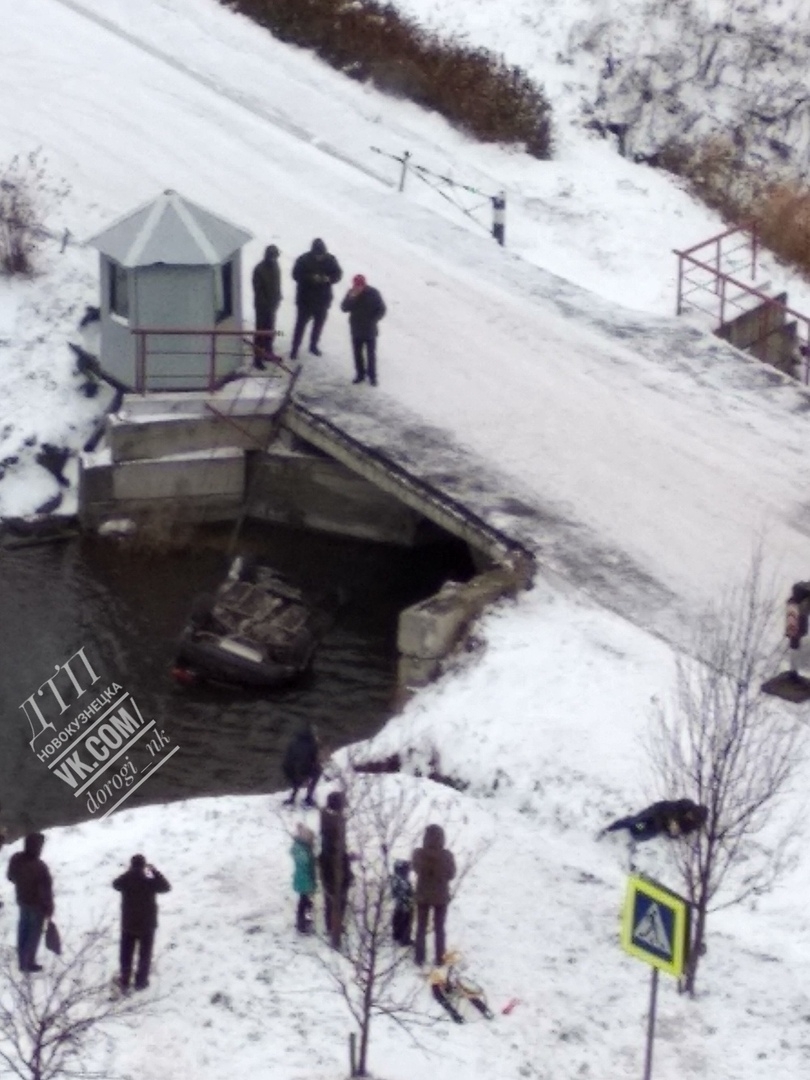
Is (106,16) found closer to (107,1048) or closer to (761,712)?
(761,712)

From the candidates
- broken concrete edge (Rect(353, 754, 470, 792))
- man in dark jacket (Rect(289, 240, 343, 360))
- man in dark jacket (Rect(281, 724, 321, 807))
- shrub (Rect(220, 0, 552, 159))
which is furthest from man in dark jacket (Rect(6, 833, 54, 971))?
Result: shrub (Rect(220, 0, 552, 159))

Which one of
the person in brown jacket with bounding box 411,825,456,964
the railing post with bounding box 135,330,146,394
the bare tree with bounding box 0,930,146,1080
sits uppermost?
the railing post with bounding box 135,330,146,394

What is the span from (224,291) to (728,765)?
11.1 metres

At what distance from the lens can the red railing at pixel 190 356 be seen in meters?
24.3

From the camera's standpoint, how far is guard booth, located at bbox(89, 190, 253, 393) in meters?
23.9

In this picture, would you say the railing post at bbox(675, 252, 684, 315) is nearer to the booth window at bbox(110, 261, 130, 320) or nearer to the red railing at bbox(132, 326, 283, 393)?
the red railing at bbox(132, 326, 283, 393)

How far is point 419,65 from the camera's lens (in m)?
32.3

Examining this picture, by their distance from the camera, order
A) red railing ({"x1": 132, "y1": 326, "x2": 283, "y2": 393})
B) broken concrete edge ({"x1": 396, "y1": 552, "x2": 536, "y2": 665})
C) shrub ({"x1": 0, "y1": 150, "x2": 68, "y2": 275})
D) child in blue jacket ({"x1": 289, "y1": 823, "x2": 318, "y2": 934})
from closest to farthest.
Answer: child in blue jacket ({"x1": 289, "y1": 823, "x2": 318, "y2": 934}), broken concrete edge ({"x1": 396, "y1": 552, "x2": 536, "y2": 665}), red railing ({"x1": 132, "y1": 326, "x2": 283, "y2": 393}), shrub ({"x1": 0, "y1": 150, "x2": 68, "y2": 275})

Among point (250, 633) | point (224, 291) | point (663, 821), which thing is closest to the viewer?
point (663, 821)

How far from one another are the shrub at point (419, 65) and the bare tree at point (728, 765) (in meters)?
13.6

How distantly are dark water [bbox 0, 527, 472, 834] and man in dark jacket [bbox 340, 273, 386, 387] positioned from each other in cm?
204

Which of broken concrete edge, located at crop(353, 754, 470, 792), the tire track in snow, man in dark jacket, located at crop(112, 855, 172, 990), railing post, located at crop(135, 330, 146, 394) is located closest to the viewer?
man in dark jacket, located at crop(112, 855, 172, 990)

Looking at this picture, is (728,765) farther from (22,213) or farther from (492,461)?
(22,213)

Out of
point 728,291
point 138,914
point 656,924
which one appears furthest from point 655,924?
point 728,291
